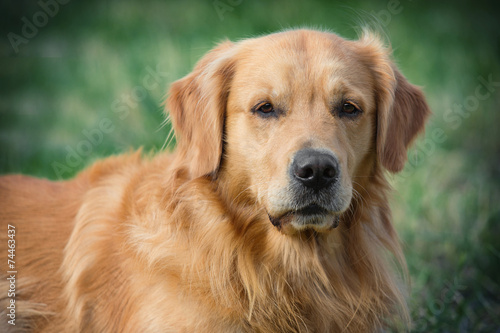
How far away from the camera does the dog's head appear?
2.89 metres

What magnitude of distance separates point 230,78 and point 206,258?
3.56 ft

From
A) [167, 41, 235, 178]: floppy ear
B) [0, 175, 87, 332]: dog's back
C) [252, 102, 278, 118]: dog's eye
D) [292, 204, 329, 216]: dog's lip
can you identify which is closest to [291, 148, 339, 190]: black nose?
[292, 204, 329, 216]: dog's lip

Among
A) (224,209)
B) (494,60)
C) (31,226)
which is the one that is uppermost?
(494,60)

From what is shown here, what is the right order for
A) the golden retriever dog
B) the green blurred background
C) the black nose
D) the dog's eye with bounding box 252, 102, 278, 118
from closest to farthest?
1. the black nose
2. the golden retriever dog
3. the dog's eye with bounding box 252, 102, 278, 118
4. the green blurred background

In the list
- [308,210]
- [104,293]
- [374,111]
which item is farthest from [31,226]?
[374,111]

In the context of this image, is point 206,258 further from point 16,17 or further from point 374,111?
point 16,17

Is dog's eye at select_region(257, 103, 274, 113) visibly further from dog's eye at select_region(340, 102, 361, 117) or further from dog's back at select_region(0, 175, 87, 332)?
dog's back at select_region(0, 175, 87, 332)

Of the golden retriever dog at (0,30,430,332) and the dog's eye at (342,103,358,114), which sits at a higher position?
the dog's eye at (342,103,358,114)

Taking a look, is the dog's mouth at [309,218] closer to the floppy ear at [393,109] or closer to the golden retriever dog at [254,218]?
the golden retriever dog at [254,218]

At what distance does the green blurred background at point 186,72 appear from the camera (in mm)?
5684

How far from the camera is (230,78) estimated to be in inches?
134

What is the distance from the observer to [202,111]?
3.33 m

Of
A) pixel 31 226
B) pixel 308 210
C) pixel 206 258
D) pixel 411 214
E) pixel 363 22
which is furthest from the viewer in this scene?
pixel 411 214

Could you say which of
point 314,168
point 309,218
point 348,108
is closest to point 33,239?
point 309,218
